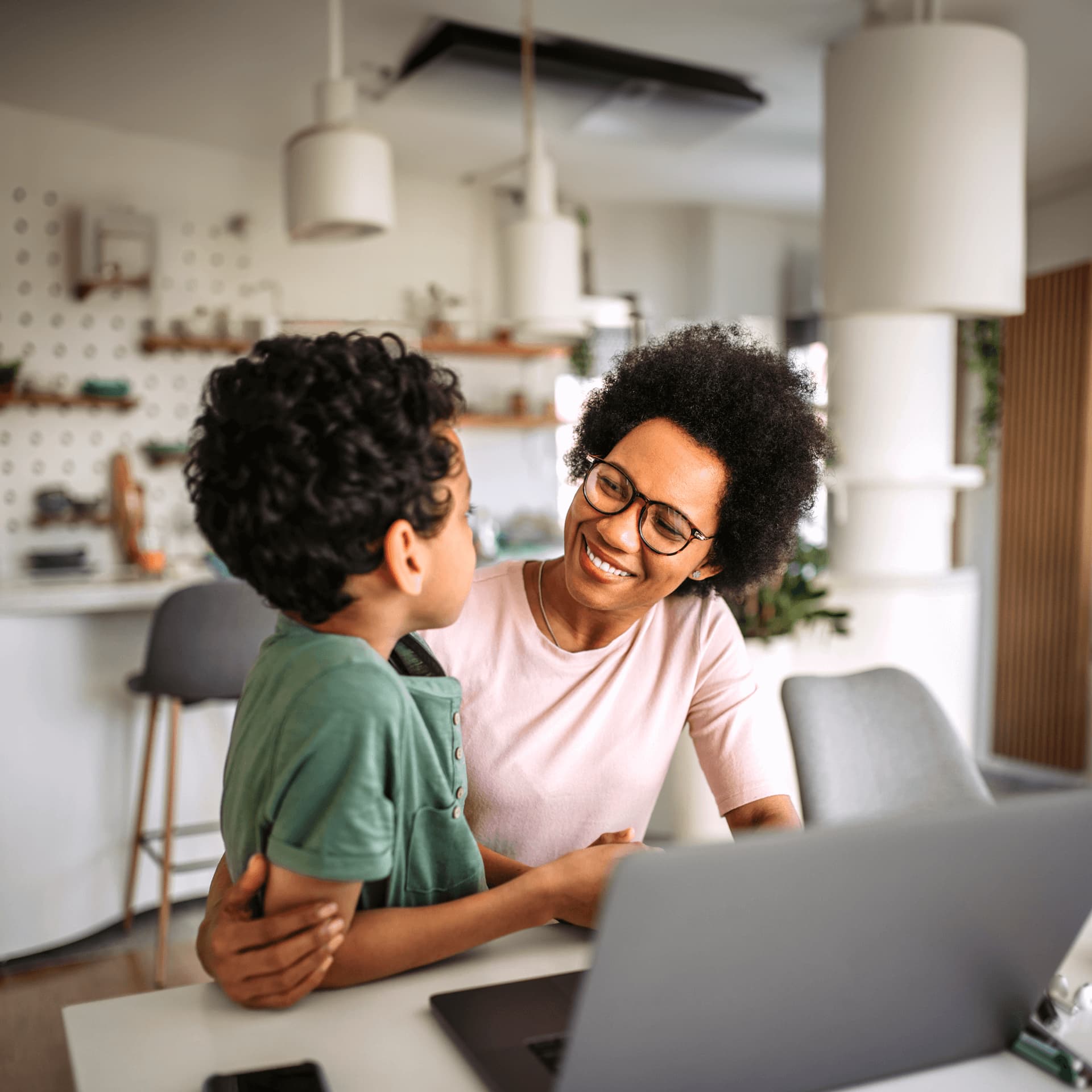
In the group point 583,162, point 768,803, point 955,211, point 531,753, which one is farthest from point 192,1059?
point 583,162

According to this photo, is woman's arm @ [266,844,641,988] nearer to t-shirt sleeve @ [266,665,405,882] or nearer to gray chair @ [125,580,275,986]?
t-shirt sleeve @ [266,665,405,882]

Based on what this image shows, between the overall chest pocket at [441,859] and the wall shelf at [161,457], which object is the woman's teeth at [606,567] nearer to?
the overall chest pocket at [441,859]

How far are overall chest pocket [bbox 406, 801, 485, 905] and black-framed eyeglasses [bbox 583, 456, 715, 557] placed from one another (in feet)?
1.59

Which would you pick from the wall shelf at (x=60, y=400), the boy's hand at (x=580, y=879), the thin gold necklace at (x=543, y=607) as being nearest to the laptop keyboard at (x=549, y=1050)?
the boy's hand at (x=580, y=879)

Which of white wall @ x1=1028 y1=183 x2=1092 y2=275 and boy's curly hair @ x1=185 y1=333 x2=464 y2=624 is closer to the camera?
boy's curly hair @ x1=185 y1=333 x2=464 y2=624

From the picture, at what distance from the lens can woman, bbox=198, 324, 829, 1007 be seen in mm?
1306

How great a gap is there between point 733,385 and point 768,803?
1.74 feet

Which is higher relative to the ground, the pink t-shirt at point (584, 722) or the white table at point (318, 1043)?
the pink t-shirt at point (584, 722)

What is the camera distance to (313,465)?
2.53 feet

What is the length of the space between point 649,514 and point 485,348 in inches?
176

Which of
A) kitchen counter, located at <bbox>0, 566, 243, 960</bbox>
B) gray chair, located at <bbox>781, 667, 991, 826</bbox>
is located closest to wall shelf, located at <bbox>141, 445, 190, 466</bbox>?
kitchen counter, located at <bbox>0, 566, 243, 960</bbox>

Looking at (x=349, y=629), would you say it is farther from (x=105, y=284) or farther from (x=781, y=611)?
(x=105, y=284)

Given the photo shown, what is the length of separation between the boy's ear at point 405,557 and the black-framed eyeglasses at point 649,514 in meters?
0.50

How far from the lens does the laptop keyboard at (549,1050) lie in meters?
0.77
